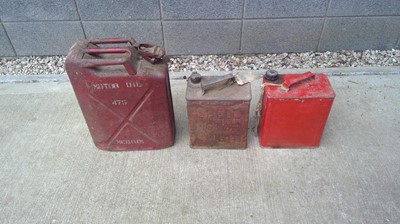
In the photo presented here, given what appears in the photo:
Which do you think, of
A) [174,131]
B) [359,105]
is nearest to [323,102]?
[359,105]

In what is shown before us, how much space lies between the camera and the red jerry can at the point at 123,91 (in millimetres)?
1876

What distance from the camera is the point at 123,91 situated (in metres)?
1.95

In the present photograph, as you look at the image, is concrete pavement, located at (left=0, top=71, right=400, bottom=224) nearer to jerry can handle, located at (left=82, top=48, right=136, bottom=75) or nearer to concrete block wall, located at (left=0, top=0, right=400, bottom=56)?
jerry can handle, located at (left=82, top=48, right=136, bottom=75)

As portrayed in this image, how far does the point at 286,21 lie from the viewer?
3061 mm

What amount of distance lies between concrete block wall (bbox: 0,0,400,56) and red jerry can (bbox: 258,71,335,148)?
113cm

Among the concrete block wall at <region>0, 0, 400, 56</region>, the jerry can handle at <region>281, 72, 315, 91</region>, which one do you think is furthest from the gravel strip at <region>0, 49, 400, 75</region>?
the jerry can handle at <region>281, 72, 315, 91</region>

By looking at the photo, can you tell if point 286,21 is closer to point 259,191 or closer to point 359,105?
point 359,105

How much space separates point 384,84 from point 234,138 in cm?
163

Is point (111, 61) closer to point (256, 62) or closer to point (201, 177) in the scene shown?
point (201, 177)

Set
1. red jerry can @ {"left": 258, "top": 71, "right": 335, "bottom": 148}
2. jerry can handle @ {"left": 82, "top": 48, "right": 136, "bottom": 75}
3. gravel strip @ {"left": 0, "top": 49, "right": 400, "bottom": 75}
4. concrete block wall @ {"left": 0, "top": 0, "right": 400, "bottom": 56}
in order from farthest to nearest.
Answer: gravel strip @ {"left": 0, "top": 49, "right": 400, "bottom": 75} < concrete block wall @ {"left": 0, "top": 0, "right": 400, "bottom": 56} < red jerry can @ {"left": 258, "top": 71, "right": 335, "bottom": 148} < jerry can handle @ {"left": 82, "top": 48, "right": 136, "bottom": 75}

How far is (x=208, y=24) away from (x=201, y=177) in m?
1.65

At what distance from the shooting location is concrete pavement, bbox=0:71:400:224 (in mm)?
1904

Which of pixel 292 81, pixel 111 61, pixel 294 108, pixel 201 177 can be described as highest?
pixel 111 61

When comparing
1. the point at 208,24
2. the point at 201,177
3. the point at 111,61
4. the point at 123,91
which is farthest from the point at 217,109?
the point at 208,24
